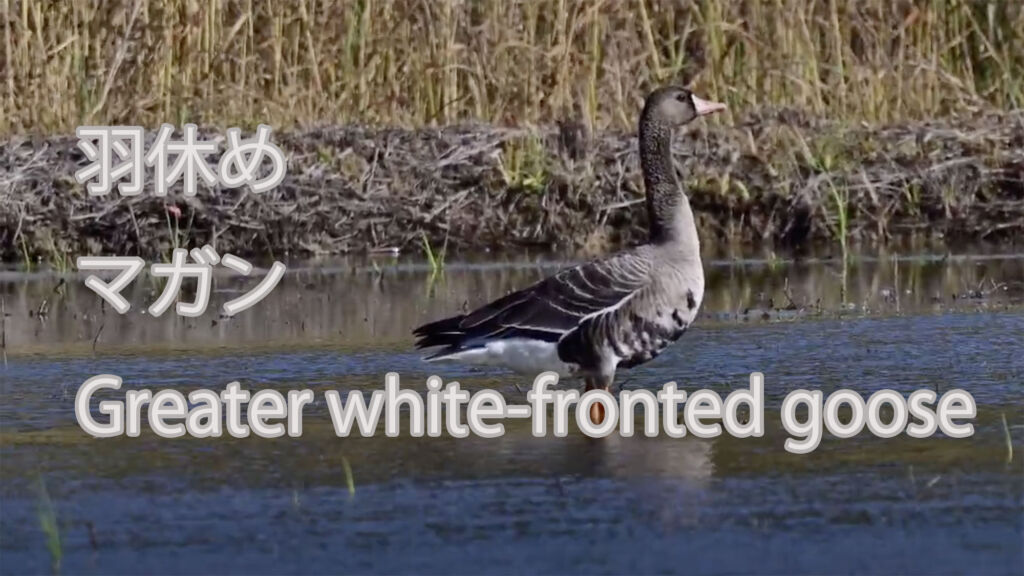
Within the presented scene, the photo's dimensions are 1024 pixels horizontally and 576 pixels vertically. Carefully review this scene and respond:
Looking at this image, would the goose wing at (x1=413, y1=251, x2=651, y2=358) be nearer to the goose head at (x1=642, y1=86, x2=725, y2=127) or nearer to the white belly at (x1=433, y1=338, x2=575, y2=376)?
the white belly at (x1=433, y1=338, x2=575, y2=376)

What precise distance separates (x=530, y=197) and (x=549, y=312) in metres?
5.63

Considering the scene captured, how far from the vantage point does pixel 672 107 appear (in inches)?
333

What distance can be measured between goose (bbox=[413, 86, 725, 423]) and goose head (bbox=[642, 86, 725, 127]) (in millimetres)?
910

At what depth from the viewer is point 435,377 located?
25.3ft

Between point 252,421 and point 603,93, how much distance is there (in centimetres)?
765

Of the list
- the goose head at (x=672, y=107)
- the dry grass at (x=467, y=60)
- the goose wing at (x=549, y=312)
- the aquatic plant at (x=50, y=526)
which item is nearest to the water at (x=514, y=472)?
the aquatic plant at (x=50, y=526)

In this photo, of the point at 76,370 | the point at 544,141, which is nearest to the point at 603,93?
the point at 544,141

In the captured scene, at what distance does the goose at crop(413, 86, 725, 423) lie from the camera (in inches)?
293

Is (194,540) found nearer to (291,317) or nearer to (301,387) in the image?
(301,387)

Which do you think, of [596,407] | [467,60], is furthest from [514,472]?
[467,60]

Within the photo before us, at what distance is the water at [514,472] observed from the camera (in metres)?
5.13

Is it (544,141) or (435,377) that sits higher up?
(544,141)

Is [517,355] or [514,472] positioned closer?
[514,472]

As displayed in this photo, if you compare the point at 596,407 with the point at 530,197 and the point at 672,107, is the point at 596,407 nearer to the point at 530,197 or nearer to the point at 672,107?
the point at 672,107
